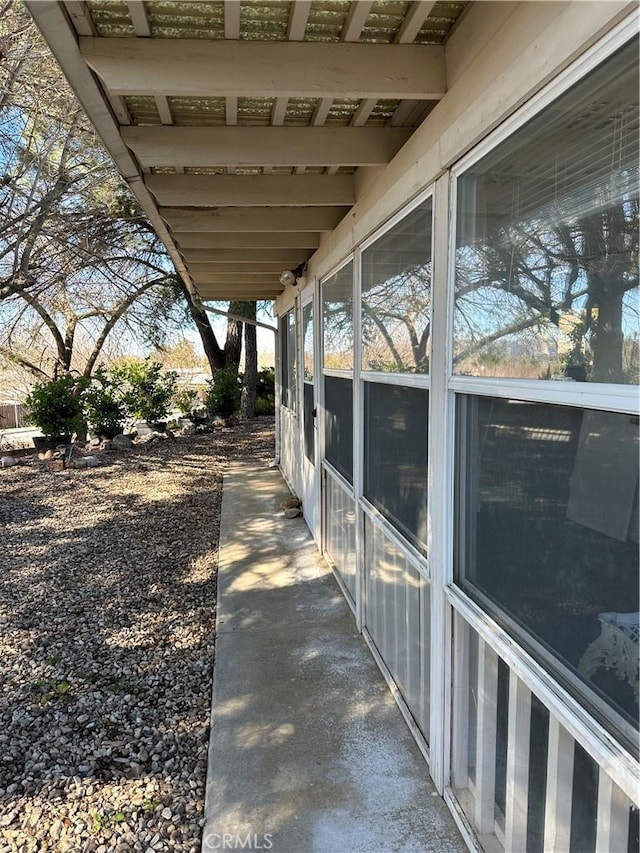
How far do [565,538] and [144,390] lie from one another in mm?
11566

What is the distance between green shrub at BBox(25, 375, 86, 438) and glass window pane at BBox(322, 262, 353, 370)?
7277mm

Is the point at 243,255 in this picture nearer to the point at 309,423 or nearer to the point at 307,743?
the point at 309,423

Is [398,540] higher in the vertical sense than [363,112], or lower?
lower

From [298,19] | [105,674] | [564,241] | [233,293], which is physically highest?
[233,293]

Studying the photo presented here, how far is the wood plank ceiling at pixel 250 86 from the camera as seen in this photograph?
1.67 metres

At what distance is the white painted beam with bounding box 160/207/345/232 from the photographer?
359 cm

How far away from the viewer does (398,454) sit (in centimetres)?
256

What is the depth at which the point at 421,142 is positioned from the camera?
2119 millimetres

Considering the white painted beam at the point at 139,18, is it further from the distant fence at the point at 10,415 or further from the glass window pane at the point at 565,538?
the distant fence at the point at 10,415

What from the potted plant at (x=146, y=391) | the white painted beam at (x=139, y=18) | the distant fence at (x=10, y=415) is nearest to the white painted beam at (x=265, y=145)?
the white painted beam at (x=139, y=18)

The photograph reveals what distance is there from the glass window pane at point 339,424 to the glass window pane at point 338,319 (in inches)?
5.6

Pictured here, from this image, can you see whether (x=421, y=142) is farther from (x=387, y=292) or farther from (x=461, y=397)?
(x=461, y=397)

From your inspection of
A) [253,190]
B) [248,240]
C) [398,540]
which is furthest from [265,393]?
[398,540]

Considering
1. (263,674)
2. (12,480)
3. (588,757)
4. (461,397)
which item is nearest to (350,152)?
(461,397)
